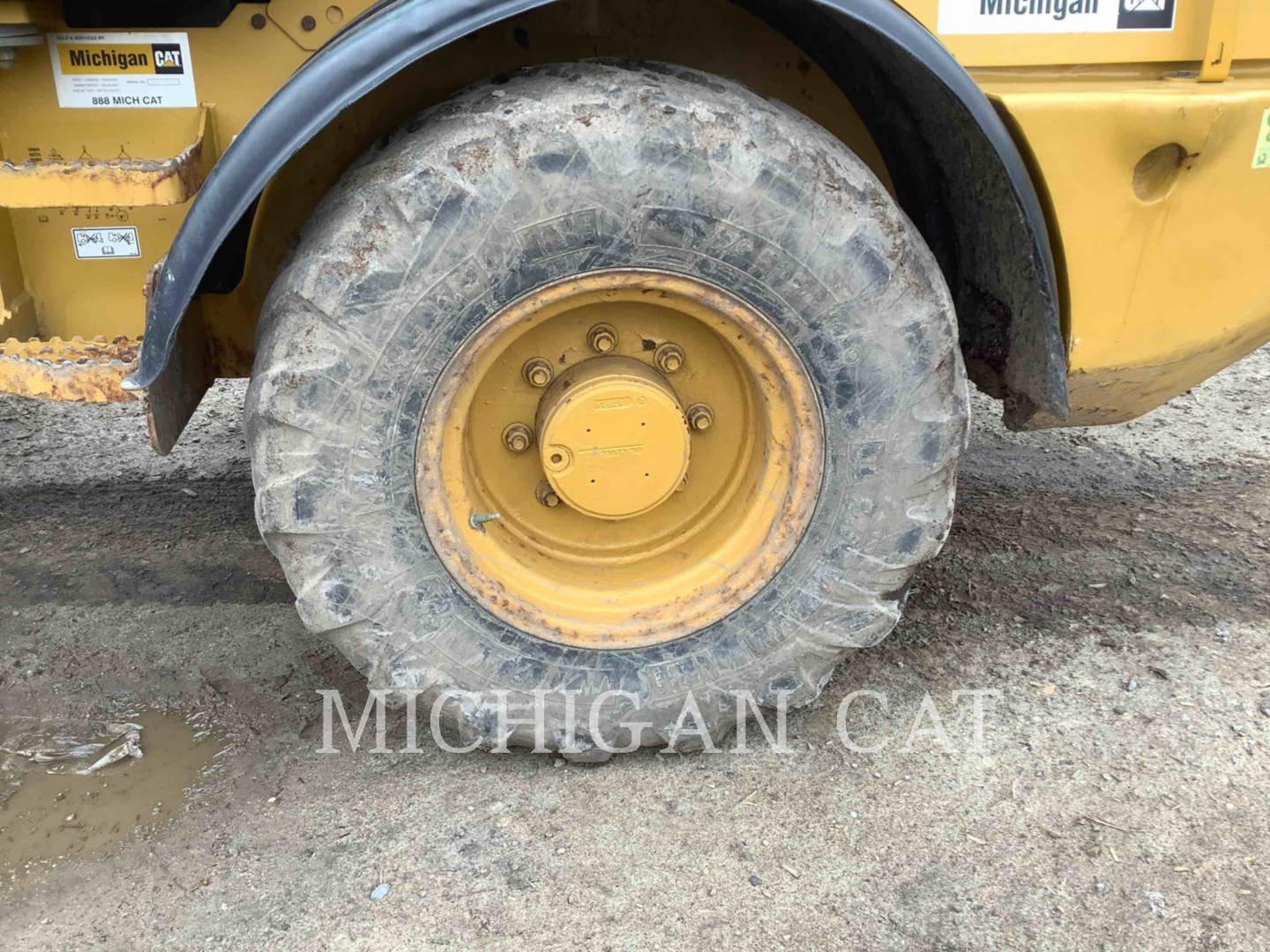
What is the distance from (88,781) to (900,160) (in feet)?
8.15

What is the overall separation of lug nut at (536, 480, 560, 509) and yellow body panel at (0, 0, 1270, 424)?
0.86m

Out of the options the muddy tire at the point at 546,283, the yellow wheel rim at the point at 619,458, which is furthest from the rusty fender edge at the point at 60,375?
the yellow wheel rim at the point at 619,458

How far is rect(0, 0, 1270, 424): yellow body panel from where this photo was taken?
2.29 m

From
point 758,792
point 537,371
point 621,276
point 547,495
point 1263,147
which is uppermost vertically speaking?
point 1263,147

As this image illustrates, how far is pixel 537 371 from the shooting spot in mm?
2475

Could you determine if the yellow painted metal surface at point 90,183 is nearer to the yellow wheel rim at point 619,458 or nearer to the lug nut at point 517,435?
the yellow wheel rim at point 619,458

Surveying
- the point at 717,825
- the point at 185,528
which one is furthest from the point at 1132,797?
the point at 185,528

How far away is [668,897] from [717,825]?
24cm

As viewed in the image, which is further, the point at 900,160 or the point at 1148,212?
the point at 900,160

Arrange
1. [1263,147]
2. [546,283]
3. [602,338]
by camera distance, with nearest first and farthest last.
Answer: [546,283] < [1263,147] < [602,338]

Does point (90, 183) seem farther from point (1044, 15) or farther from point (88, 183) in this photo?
point (1044, 15)

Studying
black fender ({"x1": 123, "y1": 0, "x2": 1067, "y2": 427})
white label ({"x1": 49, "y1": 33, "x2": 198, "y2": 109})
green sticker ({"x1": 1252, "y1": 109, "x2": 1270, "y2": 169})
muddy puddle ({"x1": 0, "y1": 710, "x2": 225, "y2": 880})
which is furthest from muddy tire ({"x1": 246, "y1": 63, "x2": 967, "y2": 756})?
green sticker ({"x1": 1252, "y1": 109, "x2": 1270, "y2": 169})

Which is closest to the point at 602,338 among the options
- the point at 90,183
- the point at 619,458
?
the point at 619,458

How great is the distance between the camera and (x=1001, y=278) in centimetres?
257
